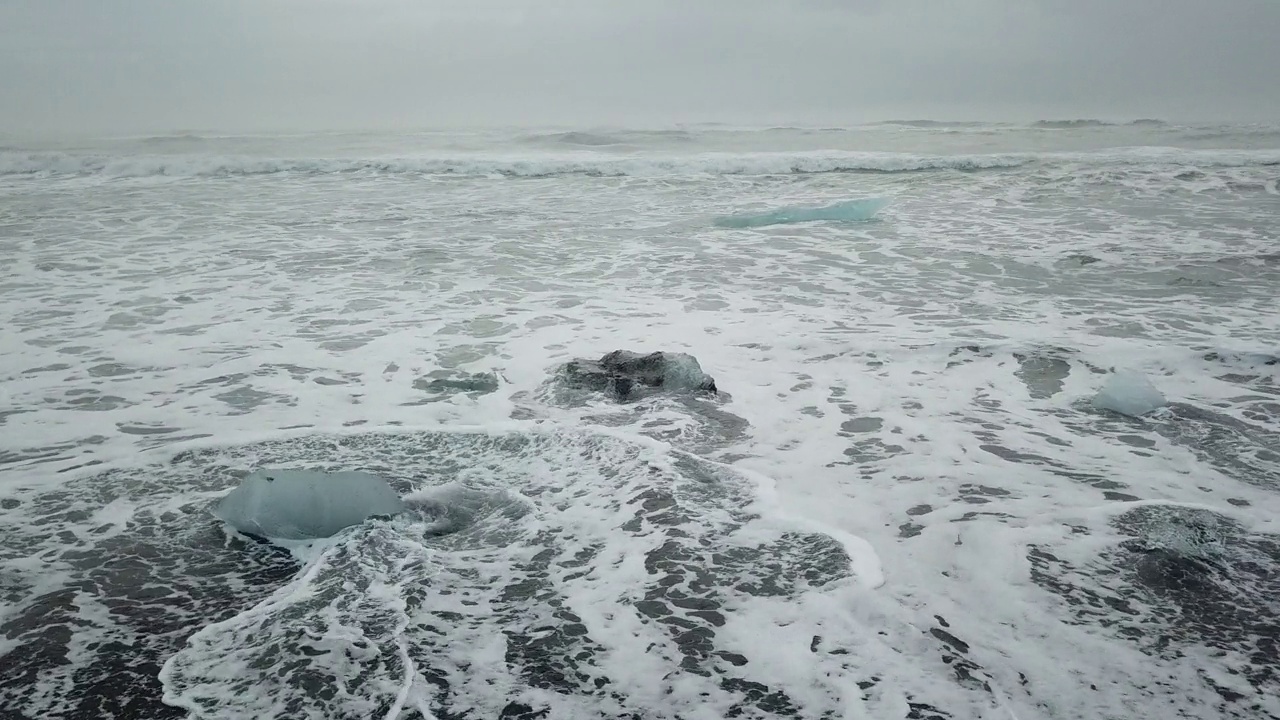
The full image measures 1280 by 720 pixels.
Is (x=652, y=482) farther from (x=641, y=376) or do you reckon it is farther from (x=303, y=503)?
(x=303, y=503)

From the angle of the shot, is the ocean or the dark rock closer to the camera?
the ocean

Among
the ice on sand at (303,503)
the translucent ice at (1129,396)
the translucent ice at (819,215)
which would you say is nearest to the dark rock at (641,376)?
the ice on sand at (303,503)

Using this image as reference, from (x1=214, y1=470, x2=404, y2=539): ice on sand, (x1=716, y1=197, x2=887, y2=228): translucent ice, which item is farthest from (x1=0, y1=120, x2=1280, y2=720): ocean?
(x1=716, y1=197, x2=887, y2=228): translucent ice

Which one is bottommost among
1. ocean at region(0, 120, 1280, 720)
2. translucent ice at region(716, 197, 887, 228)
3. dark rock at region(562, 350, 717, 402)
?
ocean at region(0, 120, 1280, 720)

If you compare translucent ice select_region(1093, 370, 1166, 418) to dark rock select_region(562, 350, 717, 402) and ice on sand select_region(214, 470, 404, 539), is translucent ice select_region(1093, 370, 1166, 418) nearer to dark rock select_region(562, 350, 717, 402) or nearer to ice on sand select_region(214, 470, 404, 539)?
dark rock select_region(562, 350, 717, 402)

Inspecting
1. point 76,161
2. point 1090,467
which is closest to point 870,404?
point 1090,467

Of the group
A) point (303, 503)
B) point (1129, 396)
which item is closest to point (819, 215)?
point (1129, 396)
